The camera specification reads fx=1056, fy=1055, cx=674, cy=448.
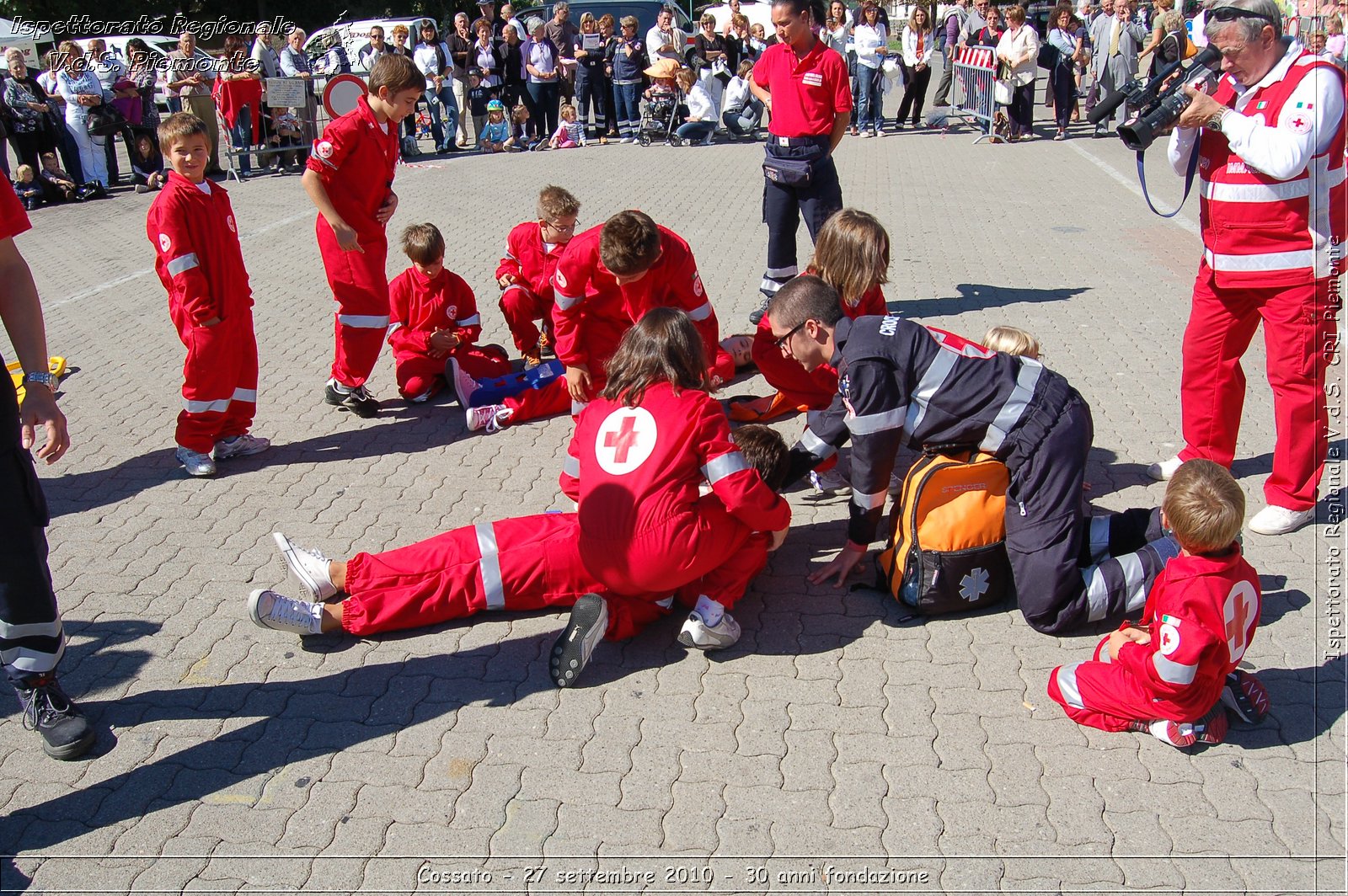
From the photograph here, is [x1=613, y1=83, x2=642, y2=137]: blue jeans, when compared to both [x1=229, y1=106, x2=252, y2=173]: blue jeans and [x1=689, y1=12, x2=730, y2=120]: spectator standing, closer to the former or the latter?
[x1=689, y1=12, x2=730, y2=120]: spectator standing

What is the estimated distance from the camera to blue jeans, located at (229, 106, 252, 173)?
47.3 feet

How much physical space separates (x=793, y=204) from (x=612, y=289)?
2.24 meters

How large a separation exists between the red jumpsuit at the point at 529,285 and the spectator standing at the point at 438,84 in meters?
11.0

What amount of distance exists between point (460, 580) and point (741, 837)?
1.43 m

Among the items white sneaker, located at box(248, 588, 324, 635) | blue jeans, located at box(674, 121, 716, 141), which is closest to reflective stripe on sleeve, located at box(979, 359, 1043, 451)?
white sneaker, located at box(248, 588, 324, 635)

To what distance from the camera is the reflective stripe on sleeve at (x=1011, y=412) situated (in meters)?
3.64

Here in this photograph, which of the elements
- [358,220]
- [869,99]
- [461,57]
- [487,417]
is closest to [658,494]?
[487,417]

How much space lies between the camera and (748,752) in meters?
3.26

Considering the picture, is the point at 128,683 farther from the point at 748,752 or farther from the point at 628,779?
the point at 748,752

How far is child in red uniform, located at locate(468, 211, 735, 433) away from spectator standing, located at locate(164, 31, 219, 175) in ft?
36.9

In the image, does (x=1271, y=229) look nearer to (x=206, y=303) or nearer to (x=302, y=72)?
(x=206, y=303)

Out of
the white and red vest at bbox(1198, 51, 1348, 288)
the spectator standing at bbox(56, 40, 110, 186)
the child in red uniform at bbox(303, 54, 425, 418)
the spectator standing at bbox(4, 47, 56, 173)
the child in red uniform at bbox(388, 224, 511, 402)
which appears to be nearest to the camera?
the white and red vest at bbox(1198, 51, 1348, 288)

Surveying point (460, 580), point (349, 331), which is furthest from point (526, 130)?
point (460, 580)

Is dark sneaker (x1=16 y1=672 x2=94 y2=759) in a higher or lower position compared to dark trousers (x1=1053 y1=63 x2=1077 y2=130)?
lower
